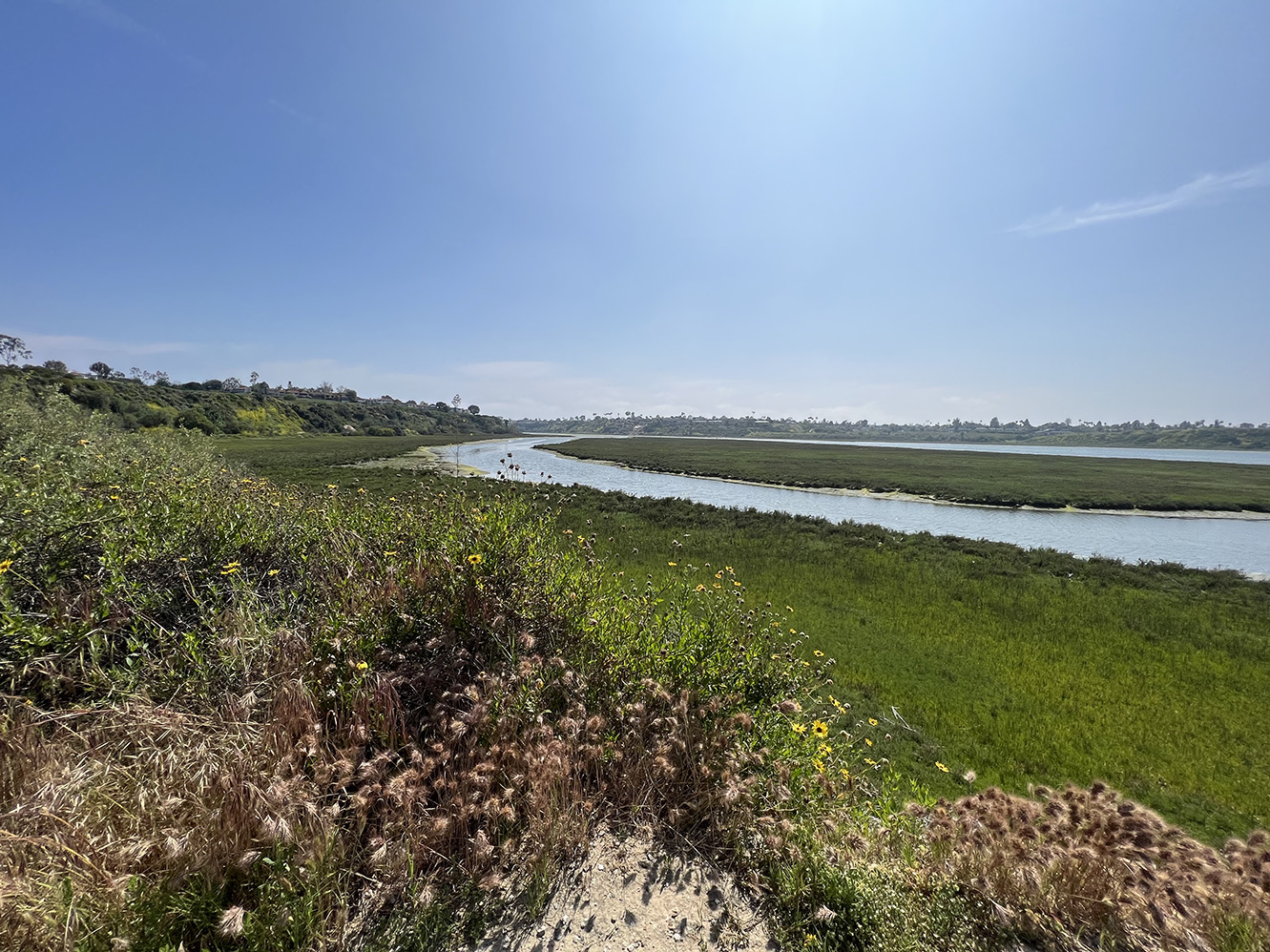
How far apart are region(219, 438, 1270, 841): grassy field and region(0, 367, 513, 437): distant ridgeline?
38.5 metres

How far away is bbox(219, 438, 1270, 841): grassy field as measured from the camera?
21.0 ft

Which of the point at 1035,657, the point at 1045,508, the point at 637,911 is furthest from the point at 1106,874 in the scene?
the point at 1045,508

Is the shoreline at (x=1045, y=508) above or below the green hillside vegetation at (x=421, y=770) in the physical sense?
below

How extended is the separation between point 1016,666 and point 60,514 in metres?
14.2

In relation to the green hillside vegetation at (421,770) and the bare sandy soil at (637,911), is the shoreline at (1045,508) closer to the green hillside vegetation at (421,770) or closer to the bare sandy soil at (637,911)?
the green hillside vegetation at (421,770)

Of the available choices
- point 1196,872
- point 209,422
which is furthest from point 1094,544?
point 209,422

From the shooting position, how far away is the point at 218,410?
290 ft

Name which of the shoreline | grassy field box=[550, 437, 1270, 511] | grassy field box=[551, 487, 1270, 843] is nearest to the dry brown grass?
grassy field box=[551, 487, 1270, 843]

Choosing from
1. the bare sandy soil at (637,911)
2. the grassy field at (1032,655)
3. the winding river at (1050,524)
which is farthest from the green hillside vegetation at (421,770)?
Answer: the winding river at (1050,524)

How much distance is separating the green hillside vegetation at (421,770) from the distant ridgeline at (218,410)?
34.4 m

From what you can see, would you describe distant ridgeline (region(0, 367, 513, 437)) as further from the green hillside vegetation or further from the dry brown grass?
the dry brown grass

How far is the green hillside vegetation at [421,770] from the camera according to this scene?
7.79ft

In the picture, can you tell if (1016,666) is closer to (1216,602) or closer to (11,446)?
(1216,602)

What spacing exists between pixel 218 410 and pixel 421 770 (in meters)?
114
